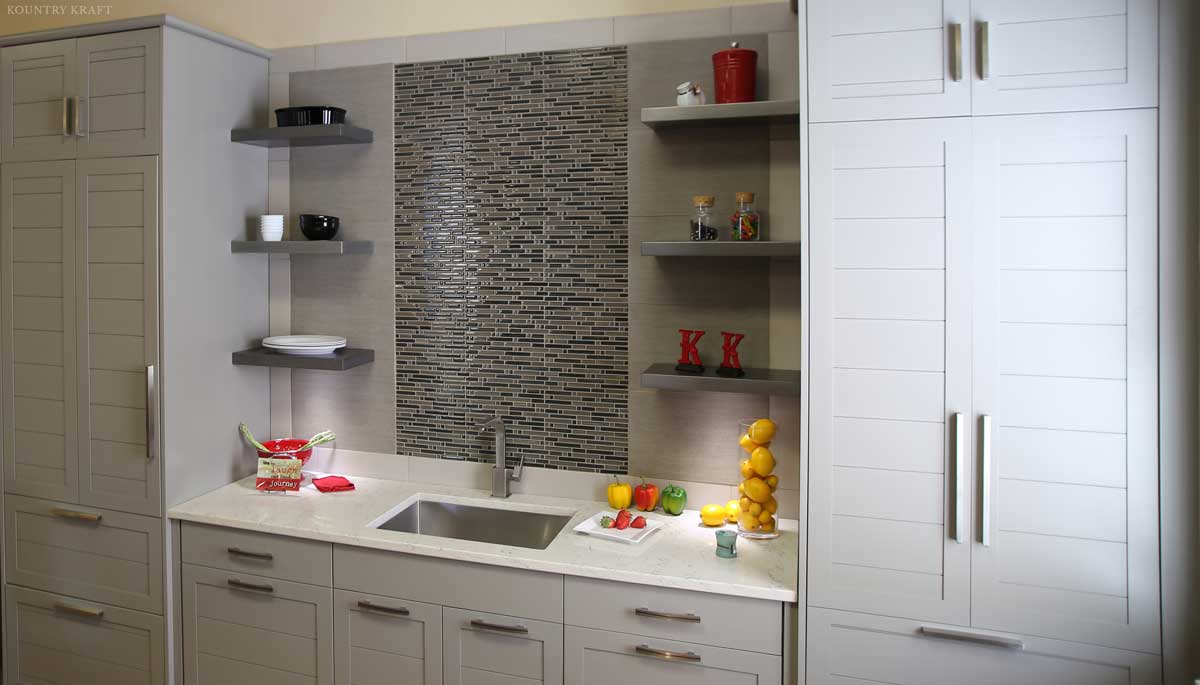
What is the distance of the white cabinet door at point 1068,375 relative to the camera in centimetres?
167

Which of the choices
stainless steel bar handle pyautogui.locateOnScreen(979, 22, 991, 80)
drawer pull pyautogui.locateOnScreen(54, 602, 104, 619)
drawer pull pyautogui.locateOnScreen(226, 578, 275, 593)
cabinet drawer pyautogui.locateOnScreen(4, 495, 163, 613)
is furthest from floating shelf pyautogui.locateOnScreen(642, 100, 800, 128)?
drawer pull pyautogui.locateOnScreen(54, 602, 104, 619)

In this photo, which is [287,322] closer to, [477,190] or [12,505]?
[477,190]

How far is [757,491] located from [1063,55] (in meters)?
1.33

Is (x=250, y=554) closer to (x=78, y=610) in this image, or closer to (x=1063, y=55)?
(x=78, y=610)

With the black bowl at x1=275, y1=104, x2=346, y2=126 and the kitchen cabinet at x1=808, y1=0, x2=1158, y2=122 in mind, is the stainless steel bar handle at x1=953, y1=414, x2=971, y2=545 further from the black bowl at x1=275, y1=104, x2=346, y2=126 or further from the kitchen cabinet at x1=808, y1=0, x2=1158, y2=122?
the black bowl at x1=275, y1=104, x2=346, y2=126

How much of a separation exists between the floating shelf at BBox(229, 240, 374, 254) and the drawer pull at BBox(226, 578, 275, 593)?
1094mm

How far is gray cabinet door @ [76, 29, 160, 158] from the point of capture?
2441mm

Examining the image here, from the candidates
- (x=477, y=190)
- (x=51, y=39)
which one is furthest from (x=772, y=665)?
(x=51, y=39)

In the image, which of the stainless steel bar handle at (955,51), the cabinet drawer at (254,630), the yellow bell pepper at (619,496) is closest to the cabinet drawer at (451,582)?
the cabinet drawer at (254,630)

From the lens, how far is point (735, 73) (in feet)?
7.36

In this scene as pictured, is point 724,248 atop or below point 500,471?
atop

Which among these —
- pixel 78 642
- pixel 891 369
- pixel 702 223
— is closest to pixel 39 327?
pixel 78 642

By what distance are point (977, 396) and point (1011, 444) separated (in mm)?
132

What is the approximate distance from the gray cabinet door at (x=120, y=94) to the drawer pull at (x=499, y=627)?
1787 mm
